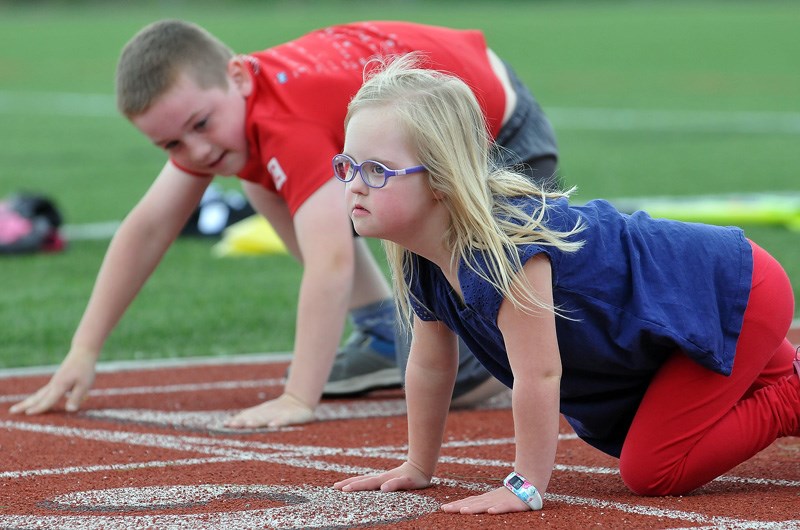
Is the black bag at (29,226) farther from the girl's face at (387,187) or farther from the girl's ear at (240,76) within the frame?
the girl's face at (387,187)

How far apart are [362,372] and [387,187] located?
2088 mm

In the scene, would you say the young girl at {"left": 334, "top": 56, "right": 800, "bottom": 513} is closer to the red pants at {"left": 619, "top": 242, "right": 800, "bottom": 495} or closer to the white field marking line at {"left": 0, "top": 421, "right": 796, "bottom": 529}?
the red pants at {"left": 619, "top": 242, "right": 800, "bottom": 495}

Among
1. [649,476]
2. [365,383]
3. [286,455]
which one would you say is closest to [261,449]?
[286,455]

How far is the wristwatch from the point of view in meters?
3.20

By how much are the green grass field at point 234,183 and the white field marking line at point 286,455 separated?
140 cm

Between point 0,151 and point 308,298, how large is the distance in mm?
11981

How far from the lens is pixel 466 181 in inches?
124

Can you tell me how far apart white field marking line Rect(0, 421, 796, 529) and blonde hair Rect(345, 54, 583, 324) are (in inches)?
23.4

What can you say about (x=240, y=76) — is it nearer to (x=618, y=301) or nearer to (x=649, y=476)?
(x=618, y=301)

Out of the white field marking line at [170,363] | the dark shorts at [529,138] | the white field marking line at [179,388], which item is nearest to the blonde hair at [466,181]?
the dark shorts at [529,138]

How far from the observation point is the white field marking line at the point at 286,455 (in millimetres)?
3221

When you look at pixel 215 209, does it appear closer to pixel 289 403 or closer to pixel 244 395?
pixel 244 395

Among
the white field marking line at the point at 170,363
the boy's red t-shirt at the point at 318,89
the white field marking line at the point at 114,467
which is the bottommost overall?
the white field marking line at the point at 170,363

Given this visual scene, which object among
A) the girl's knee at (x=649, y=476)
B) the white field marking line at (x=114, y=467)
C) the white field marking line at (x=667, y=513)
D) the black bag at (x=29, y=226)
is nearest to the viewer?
the white field marking line at (x=667, y=513)
